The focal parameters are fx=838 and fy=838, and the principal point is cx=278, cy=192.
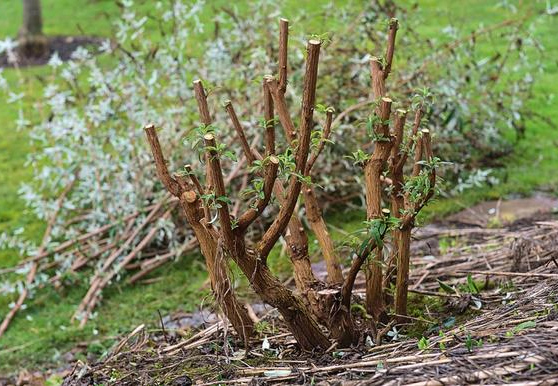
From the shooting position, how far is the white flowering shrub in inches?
253

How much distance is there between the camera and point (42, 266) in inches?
246

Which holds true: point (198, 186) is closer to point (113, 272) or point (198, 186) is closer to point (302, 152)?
point (302, 152)

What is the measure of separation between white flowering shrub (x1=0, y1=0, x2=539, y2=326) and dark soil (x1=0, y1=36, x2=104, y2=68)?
20.3 ft

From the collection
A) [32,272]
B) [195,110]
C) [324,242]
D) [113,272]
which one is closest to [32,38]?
[195,110]

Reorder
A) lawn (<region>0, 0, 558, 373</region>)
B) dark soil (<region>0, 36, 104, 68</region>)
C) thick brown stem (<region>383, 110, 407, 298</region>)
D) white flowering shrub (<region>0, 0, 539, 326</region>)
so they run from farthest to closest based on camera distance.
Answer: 1. dark soil (<region>0, 36, 104, 68</region>)
2. white flowering shrub (<region>0, 0, 539, 326</region>)
3. lawn (<region>0, 0, 558, 373</region>)
4. thick brown stem (<region>383, 110, 407, 298</region>)

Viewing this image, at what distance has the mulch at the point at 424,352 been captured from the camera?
97.1 inches

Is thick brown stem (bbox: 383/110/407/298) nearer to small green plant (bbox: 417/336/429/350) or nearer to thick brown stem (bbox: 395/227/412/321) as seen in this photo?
thick brown stem (bbox: 395/227/412/321)

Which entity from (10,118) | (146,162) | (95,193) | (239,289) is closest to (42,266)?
(95,193)

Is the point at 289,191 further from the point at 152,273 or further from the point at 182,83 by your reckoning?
the point at 182,83

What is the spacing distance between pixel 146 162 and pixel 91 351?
1.91 metres

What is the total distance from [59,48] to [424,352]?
40.4 feet

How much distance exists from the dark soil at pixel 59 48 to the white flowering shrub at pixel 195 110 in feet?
20.3

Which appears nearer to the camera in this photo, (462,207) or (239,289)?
(239,289)

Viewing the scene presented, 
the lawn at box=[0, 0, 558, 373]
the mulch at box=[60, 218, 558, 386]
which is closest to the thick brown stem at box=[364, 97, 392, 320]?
the mulch at box=[60, 218, 558, 386]
